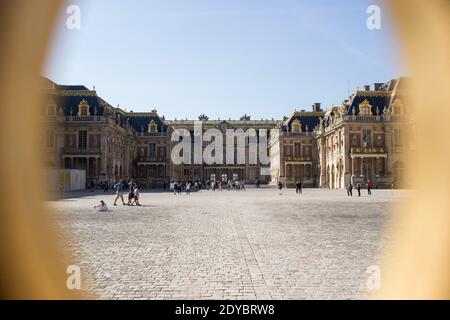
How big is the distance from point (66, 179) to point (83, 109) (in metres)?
14.7

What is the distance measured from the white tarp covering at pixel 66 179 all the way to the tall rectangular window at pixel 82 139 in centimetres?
686

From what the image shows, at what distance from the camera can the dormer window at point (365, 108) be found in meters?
56.5

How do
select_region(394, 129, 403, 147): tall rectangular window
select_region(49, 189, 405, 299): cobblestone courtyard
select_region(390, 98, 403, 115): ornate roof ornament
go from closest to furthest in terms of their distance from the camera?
1. select_region(49, 189, 405, 299): cobblestone courtyard
2. select_region(394, 129, 403, 147): tall rectangular window
3. select_region(390, 98, 403, 115): ornate roof ornament

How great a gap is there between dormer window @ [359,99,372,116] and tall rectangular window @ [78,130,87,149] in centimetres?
3983

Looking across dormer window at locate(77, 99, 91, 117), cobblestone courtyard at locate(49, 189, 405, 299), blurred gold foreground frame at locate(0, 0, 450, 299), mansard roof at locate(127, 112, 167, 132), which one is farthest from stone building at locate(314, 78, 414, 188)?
blurred gold foreground frame at locate(0, 0, 450, 299)

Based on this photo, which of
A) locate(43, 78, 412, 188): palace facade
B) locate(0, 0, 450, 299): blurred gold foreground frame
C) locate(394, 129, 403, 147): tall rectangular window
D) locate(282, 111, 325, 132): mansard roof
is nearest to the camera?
locate(0, 0, 450, 299): blurred gold foreground frame

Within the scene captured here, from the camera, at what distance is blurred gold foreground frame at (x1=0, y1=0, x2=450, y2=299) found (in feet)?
19.6

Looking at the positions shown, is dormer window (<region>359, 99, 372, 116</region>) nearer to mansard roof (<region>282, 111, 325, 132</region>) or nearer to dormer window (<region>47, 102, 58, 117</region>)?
mansard roof (<region>282, 111, 325, 132</region>)

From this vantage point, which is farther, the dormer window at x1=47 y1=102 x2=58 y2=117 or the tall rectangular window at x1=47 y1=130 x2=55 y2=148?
the dormer window at x1=47 y1=102 x2=58 y2=117

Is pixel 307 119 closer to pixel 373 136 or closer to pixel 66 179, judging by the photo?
pixel 373 136

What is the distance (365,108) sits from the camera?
56594 millimetres

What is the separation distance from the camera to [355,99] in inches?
2265

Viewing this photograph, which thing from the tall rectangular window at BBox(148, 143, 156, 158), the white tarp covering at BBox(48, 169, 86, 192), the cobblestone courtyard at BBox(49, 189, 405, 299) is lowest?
the cobblestone courtyard at BBox(49, 189, 405, 299)

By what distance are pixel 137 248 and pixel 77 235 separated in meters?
2.96
